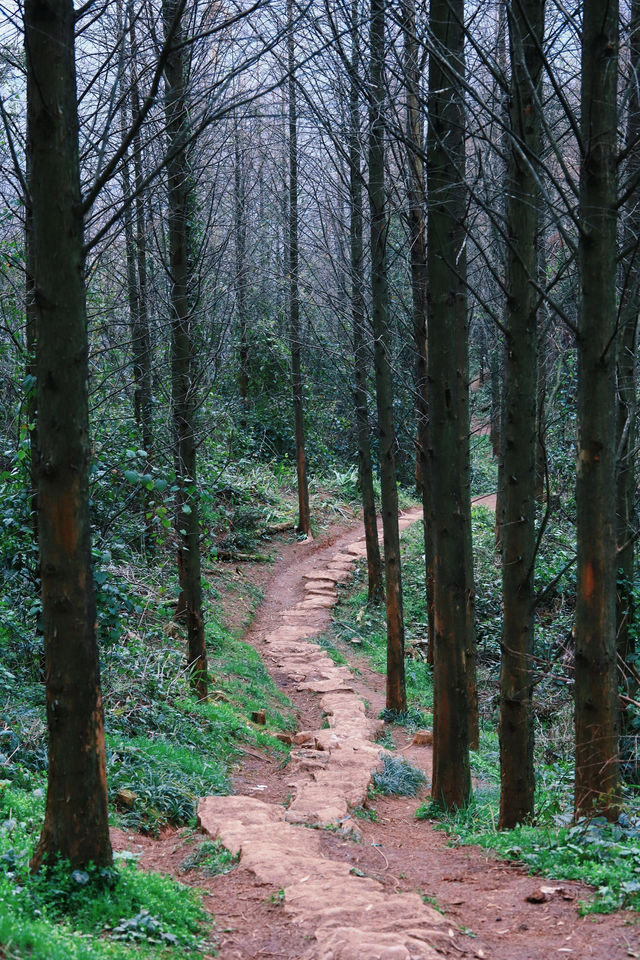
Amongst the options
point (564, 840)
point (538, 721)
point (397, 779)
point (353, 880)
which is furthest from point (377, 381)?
point (353, 880)

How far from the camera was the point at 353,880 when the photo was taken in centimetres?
423

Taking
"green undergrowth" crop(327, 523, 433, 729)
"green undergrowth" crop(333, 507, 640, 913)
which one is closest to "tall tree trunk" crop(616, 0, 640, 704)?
"green undergrowth" crop(333, 507, 640, 913)

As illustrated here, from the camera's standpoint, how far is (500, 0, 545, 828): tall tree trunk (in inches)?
194

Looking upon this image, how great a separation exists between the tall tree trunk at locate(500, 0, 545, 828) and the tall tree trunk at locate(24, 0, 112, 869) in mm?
2724

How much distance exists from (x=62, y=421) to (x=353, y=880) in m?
2.86

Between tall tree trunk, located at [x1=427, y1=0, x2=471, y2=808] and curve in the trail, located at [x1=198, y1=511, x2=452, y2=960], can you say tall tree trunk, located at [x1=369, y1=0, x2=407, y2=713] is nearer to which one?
curve in the trail, located at [x1=198, y1=511, x2=452, y2=960]

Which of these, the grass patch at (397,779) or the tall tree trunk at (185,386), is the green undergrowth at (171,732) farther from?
the grass patch at (397,779)

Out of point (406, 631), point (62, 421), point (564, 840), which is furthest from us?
point (406, 631)

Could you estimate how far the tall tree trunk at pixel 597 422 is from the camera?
423 cm

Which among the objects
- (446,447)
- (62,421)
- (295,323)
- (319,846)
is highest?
(295,323)

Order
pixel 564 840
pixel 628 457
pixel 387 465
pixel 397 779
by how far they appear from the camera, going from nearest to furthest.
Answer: pixel 564 840 < pixel 397 779 < pixel 628 457 < pixel 387 465

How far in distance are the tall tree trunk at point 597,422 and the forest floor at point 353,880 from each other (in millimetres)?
802

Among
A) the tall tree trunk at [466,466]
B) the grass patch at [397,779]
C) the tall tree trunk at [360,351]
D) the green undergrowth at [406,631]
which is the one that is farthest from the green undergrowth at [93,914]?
the tall tree trunk at [360,351]

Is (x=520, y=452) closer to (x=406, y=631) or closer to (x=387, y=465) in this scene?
(x=387, y=465)
